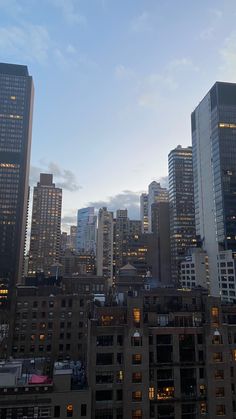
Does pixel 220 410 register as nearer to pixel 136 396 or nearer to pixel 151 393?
pixel 151 393

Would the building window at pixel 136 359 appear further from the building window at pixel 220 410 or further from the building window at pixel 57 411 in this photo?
the building window at pixel 220 410

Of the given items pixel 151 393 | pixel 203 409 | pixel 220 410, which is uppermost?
pixel 151 393

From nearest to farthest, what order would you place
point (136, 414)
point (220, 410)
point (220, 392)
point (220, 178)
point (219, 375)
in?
point (136, 414) → point (220, 410) → point (220, 392) → point (219, 375) → point (220, 178)

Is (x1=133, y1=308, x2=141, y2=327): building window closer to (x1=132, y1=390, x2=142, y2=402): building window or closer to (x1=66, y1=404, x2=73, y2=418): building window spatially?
(x1=132, y1=390, x2=142, y2=402): building window

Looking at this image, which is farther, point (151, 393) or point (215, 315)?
point (215, 315)

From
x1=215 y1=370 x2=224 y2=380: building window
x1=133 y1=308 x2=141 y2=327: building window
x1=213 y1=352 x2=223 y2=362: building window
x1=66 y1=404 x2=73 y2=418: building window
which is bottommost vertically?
x1=66 y1=404 x2=73 y2=418: building window

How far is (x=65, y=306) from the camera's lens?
334 feet

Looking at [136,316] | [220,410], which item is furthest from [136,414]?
[136,316]

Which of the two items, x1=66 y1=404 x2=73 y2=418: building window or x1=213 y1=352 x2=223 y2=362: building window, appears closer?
x1=66 y1=404 x2=73 y2=418: building window

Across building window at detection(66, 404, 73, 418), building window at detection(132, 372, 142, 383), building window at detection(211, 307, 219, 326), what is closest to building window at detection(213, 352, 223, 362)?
building window at detection(211, 307, 219, 326)

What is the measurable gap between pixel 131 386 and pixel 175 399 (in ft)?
28.4

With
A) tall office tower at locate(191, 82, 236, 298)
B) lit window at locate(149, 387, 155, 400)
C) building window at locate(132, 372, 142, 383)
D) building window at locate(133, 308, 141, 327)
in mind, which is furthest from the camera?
tall office tower at locate(191, 82, 236, 298)

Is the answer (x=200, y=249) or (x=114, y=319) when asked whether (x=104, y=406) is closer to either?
(x=114, y=319)

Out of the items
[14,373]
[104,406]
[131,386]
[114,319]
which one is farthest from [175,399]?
[14,373]
